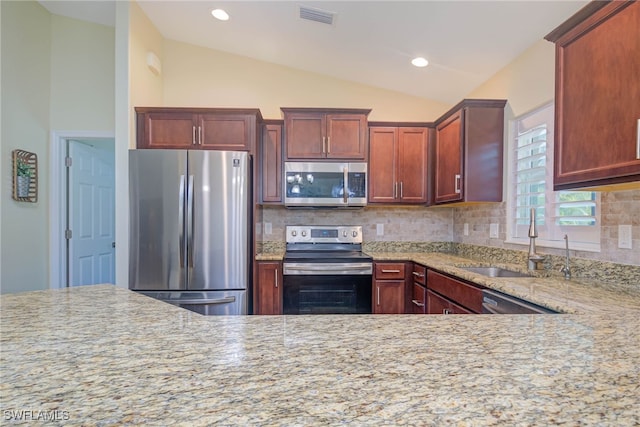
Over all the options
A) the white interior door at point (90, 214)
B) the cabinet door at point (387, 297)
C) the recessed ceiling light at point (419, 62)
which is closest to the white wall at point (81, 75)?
the white interior door at point (90, 214)

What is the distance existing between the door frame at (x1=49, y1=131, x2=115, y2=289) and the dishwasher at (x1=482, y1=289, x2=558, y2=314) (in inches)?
139

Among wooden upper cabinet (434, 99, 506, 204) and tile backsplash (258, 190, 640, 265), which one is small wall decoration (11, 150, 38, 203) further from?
wooden upper cabinet (434, 99, 506, 204)

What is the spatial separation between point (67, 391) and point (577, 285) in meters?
2.15

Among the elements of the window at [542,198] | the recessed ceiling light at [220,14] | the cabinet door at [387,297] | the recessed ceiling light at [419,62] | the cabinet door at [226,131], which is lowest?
the cabinet door at [387,297]

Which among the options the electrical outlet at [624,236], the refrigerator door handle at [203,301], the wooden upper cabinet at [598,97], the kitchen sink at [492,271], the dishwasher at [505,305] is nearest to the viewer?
the wooden upper cabinet at [598,97]

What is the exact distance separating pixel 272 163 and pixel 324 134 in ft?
1.90

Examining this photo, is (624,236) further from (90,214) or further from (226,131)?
(90,214)

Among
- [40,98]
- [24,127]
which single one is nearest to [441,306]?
[24,127]

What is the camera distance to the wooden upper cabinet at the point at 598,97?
1.31 meters

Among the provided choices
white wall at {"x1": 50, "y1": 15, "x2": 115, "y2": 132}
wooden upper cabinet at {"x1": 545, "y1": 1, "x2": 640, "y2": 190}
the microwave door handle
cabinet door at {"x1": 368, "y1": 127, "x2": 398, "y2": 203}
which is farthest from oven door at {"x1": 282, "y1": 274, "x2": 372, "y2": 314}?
white wall at {"x1": 50, "y1": 15, "x2": 115, "y2": 132}

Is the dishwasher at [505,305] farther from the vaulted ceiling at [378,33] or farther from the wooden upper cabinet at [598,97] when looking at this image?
the vaulted ceiling at [378,33]

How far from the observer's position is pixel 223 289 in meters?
2.66

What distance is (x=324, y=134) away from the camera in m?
3.17

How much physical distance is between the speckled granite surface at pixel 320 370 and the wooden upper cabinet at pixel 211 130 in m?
2.19
